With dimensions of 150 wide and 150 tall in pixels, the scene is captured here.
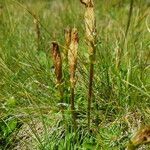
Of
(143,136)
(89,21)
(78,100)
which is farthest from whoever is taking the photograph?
(78,100)

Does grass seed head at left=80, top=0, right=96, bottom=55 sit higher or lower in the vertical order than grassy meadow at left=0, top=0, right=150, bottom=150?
higher

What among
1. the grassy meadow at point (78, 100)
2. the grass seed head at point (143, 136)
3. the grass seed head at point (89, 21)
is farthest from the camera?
the grassy meadow at point (78, 100)

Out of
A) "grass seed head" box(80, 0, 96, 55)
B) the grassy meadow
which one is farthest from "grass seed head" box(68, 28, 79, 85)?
the grassy meadow

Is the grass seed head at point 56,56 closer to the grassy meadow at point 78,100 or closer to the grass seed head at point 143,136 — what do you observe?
the grassy meadow at point 78,100

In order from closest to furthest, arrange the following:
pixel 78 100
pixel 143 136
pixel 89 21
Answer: pixel 143 136 < pixel 89 21 < pixel 78 100

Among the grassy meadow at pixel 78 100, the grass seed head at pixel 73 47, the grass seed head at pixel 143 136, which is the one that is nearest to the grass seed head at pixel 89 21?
the grass seed head at pixel 73 47

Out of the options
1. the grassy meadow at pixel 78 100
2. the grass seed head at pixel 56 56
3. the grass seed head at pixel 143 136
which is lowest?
the grassy meadow at pixel 78 100

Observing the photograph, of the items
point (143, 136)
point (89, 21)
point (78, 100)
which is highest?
point (89, 21)

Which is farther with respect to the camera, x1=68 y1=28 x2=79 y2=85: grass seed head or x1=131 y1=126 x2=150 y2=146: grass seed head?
x1=68 y1=28 x2=79 y2=85: grass seed head

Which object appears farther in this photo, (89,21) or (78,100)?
(78,100)

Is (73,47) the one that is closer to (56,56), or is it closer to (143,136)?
(56,56)

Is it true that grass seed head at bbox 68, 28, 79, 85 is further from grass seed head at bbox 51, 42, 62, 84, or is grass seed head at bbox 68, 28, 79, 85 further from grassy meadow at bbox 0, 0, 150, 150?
grassy meadow at bbox 0, 0, 150, 150

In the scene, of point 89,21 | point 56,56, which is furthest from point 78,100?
point 89,21
